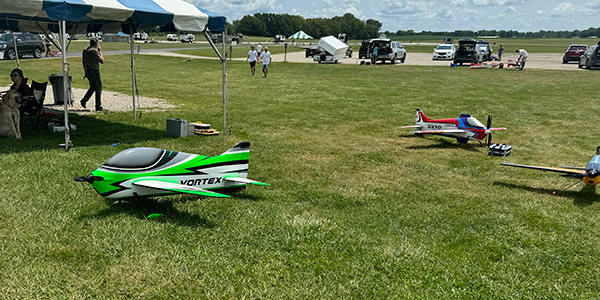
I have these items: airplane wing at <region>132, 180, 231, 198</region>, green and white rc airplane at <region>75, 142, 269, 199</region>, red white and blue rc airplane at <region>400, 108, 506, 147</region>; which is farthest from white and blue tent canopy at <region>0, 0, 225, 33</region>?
red white and blue rc airplane at <region>400, 108, 506, 147</region>

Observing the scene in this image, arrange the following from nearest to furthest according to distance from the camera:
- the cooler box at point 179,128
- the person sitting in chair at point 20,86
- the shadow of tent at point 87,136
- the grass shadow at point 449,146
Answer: the shadow of tent at point 87,136 < the person sitting in chair at point 20,86 < the cooler box at point 179,128 < the grass shadow at point 449,146

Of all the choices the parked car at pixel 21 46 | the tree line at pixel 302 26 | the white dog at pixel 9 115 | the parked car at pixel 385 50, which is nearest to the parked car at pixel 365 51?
the parked car at pixel 385 50

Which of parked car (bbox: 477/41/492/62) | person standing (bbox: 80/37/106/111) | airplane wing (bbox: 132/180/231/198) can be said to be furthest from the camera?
parked car (bbox: 477/41/492/62)

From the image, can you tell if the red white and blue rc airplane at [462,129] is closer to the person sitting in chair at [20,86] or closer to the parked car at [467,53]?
the person sitting in chair at [20,86]

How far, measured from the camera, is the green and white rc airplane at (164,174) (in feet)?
18.0

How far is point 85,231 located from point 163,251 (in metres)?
1.13

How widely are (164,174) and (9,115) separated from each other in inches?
226

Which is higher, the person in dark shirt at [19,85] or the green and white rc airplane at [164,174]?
the person in dark shirt at [19,85]

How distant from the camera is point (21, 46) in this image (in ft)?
104

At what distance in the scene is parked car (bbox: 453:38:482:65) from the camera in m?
34.7

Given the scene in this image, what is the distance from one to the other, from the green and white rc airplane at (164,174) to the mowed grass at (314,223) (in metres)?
0.37

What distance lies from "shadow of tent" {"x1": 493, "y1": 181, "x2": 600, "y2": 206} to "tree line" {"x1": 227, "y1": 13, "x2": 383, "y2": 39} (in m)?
127

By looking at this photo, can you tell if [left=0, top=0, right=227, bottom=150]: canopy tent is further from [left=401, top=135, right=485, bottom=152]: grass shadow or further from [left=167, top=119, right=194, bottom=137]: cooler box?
[left=401, top=135, right=485, bottom=152]: grass shadow

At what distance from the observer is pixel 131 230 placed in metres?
5.32
